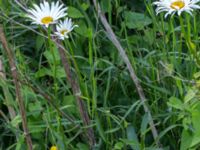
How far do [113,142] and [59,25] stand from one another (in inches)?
15.4

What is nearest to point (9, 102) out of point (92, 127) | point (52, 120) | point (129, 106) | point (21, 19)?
point (52, 120)

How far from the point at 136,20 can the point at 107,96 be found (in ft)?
1.38

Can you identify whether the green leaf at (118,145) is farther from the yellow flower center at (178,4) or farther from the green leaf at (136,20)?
the green leaf at (136,20)

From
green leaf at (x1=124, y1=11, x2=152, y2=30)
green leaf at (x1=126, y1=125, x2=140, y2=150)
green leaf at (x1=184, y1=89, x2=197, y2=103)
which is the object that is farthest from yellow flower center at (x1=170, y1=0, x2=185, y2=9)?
green leaf at (x1=124, y1=11, x2=152, y2=30)

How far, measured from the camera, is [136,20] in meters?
2.11

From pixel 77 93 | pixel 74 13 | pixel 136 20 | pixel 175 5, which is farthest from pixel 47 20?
pixel 136 20

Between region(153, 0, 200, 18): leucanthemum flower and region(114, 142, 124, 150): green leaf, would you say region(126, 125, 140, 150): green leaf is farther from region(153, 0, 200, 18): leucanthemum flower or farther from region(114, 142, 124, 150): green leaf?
region(153, 0, 200, 18): leucanthemum flower

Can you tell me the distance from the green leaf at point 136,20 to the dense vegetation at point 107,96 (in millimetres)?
10

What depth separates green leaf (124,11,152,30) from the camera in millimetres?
2049

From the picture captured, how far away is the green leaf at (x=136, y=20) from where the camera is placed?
2049 mm

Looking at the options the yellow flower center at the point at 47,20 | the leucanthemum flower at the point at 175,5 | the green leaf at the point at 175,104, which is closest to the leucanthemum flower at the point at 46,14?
the yellow flower center at the point at 47,20

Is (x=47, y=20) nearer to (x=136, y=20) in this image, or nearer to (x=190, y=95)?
(x=190, y=95)

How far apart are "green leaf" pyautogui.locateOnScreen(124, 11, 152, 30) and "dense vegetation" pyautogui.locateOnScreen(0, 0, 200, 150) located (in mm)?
10

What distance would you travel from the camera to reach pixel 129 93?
1834 millimetres
